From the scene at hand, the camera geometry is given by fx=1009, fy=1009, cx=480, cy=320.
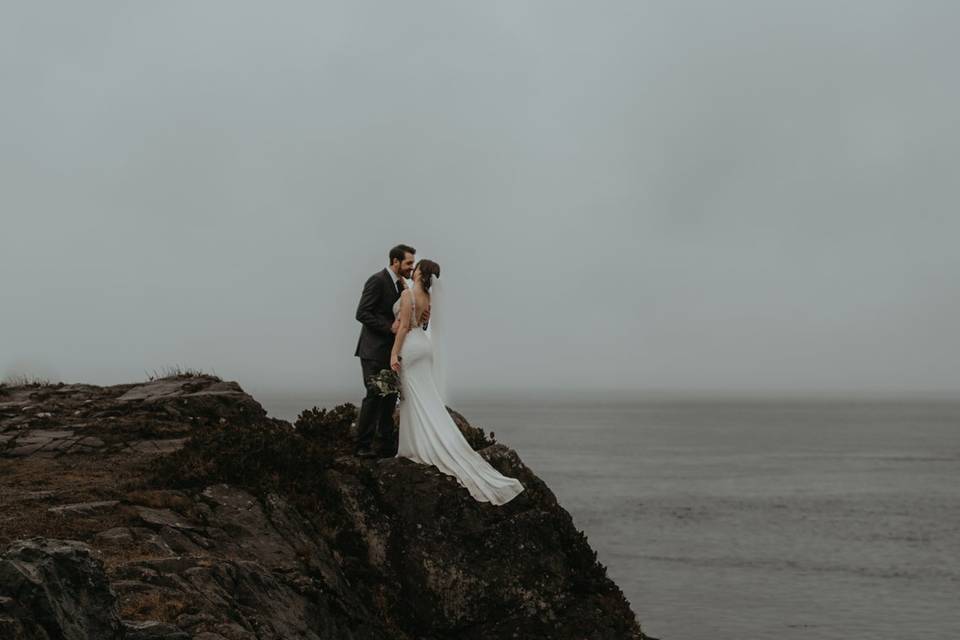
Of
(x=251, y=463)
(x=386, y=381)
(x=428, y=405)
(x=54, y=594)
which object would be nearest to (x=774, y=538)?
(x=428, y=405)

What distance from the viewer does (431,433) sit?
16.6 m

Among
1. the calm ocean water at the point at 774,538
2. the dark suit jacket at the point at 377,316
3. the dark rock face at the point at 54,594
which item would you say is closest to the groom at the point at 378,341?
the dark suit jacket at the point at 377,316

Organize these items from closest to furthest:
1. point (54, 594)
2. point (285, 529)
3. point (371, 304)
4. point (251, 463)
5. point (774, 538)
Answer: point (54, 594), point (285, 529), point (251, 463), point (371, 304), point (774, 538)

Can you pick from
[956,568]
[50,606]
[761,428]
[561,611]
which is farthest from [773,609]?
[761,428]

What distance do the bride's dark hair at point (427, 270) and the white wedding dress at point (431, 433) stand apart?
339 millimetres

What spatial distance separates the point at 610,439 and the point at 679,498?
8073cm

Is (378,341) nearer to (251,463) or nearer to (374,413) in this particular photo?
(374,413)

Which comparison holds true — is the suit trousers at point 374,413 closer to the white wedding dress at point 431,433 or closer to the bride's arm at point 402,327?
the white wedding dress at point 431,433

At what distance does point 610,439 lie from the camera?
15250 cm

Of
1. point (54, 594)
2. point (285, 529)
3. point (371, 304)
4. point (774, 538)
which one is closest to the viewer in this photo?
point (54, 594)

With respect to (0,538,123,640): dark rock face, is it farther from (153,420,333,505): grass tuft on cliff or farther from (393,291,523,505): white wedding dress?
(393,291,523,505): white wedding dress

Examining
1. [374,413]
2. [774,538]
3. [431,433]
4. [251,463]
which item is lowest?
[774,538]

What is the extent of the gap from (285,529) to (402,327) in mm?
4190

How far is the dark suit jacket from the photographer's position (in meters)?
17.0
